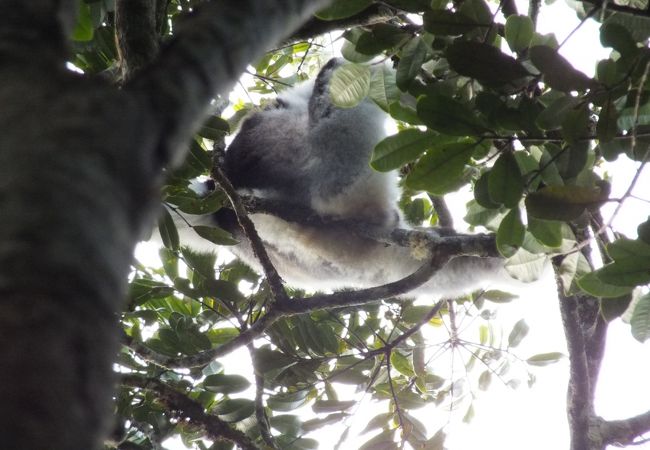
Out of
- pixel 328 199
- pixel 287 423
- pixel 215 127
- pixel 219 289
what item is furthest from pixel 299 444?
pixel 215 127

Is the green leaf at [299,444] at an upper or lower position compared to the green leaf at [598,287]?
upper

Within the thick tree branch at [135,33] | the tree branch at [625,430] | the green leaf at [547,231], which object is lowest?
the tree branch at [625,430]

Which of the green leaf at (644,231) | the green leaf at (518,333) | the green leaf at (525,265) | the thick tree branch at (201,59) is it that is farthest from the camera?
the green leaf at (518,333)

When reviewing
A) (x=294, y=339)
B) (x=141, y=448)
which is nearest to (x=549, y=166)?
(x=294, y=339)

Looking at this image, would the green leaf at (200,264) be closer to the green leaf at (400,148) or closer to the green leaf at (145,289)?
the green leaf at (145,289)

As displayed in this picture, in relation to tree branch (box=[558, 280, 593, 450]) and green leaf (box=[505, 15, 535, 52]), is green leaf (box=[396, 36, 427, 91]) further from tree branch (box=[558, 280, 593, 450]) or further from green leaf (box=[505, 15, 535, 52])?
tree branch (box=[558, 280, 593, 450])

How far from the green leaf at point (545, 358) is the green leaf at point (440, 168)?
2.24m

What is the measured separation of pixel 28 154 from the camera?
48 cm

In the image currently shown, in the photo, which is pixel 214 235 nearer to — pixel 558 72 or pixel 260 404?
pixel 260 404

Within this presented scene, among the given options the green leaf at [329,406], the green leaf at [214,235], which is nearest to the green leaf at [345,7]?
the green leaf at [214,235]

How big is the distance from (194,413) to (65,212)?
125 inches

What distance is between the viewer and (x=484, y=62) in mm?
1857

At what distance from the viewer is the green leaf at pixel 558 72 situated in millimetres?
1747

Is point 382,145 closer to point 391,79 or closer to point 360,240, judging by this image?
point 391,79
